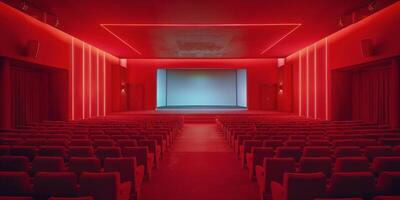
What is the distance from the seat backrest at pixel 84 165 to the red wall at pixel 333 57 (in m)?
8.44

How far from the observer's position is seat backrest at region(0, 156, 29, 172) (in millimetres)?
4258

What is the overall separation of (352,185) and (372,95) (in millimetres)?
10423

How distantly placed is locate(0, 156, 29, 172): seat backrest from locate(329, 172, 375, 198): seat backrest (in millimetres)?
3715

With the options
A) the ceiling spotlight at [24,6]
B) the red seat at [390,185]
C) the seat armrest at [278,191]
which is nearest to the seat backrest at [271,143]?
the seat armrest at [278,191]

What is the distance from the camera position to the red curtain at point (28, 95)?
38.3ft

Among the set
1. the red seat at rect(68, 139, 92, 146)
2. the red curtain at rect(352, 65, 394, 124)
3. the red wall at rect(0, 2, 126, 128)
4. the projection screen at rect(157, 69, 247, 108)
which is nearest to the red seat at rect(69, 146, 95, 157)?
the red seat at rect(68, 139, 92, 146)

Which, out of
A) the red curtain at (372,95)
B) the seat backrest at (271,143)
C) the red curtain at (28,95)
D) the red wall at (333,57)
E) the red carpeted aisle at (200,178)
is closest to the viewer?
the red carpeted aisle at (200,178)

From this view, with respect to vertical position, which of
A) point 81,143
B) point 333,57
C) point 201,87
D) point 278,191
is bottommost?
point 278,191

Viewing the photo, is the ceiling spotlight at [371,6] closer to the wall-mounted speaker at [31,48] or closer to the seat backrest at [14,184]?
the seat backrest at [14,184]

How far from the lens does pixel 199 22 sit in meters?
10.7

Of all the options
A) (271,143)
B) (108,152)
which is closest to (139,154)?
(108,152)

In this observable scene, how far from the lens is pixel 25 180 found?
10.9 feet

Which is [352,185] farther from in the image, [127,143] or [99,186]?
[127,143]

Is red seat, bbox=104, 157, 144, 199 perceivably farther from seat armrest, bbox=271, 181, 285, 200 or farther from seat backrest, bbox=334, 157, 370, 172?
seat backrest, bbox=334, 157, 370, 172
